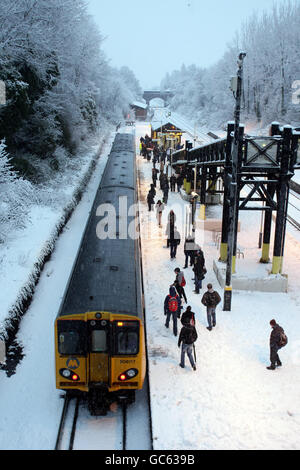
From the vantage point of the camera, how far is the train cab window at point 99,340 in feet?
27.3

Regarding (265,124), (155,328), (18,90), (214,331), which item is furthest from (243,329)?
(265,124)

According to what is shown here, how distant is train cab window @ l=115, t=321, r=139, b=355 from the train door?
0.21m

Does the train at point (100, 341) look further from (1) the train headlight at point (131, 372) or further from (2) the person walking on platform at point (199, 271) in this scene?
(2) the person walking on platform at point (199, 271)

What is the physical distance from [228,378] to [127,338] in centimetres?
296

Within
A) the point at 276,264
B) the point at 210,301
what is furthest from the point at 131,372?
the point at 276,264

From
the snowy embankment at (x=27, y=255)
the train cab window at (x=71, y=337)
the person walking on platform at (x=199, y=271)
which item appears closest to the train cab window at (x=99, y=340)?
the train cab window at (x=71, y=337)

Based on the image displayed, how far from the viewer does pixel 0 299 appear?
12531mm

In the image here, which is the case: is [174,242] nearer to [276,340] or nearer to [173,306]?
[173,306]

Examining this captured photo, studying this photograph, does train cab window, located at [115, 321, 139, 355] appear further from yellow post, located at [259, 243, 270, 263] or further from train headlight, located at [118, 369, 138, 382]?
yellow post, located at [259, 243, 270, 263]

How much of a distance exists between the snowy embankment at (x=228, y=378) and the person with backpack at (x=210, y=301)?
33 cm

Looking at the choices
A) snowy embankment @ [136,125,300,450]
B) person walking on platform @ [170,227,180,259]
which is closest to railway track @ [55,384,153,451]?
snowy embankment @ [136,125,300,450]

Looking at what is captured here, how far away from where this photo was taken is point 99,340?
27.5 ft

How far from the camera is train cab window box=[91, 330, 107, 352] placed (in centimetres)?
832

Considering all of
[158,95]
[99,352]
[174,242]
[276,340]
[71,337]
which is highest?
[158,95]
